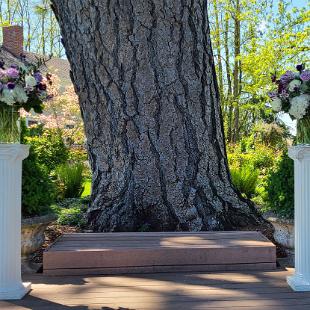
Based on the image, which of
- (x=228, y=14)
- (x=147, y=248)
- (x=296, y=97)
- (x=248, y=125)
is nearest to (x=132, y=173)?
(x=147, y=248)

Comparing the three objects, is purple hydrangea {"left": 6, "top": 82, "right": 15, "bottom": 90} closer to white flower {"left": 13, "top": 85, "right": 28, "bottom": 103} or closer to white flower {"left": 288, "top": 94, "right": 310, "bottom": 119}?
white flower {"left": 13, "top": 85, "right": 28, "bottom": 103}

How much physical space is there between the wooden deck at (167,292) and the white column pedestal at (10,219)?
A: 0.11 meters

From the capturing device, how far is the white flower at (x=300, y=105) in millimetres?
2688

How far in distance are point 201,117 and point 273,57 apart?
385 inches

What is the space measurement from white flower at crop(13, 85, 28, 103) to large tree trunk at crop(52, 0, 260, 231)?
1598mm

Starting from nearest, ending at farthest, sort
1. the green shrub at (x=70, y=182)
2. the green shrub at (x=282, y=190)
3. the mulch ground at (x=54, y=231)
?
the green shrub at (x=282, y=190) → the mulch ground at (x=54, y=231) → the green shrub at (x=70, y=182)

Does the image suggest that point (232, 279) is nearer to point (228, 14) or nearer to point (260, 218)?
point (260, 218)

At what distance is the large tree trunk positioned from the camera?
4.17 meters

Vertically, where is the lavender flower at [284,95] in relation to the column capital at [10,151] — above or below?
above

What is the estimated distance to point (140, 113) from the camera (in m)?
4.19

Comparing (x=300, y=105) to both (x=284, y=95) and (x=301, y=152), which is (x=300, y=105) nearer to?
(x=284, y=95)

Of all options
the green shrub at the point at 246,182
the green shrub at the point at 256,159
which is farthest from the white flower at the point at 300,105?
the green shrub at the point at 256,159

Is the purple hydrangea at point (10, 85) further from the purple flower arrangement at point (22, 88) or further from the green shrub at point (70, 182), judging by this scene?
the green shrub at point (70, 182)

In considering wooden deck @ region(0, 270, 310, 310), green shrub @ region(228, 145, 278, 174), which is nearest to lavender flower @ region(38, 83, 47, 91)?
wooden deck @ region(0, 270, 310, 310)
